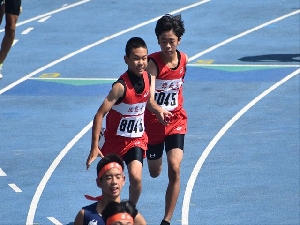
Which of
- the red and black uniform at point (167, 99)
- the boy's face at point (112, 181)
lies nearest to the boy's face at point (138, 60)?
the red and black uniform at point (167, 99)

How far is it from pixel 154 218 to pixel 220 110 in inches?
198

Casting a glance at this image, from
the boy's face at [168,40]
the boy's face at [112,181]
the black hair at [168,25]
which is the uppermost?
the black hair at [168,25]

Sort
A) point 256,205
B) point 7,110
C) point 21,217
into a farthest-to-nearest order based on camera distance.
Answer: point 7,110, point 256,205, point 21,217

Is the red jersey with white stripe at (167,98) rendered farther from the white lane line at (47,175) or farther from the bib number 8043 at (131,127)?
the white lane line at (47,175)

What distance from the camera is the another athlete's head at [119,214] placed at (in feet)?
22.7

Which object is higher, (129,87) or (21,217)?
(129,87)

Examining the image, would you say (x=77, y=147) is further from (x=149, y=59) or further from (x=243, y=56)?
(x=243, y=56)

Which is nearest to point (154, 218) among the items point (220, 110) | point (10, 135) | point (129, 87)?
point (129, 87)

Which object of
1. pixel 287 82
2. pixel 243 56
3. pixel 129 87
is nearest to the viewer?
pixel 129 87

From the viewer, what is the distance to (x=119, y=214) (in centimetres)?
698

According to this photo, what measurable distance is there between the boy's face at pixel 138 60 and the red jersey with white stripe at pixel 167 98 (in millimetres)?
981

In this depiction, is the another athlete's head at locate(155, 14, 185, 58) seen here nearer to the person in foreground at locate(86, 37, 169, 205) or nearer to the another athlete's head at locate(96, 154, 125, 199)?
the person in foreground at locate(86, 37, 169, 205)

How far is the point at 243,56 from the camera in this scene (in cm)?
2098

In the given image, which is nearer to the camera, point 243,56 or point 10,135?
point 10,135
